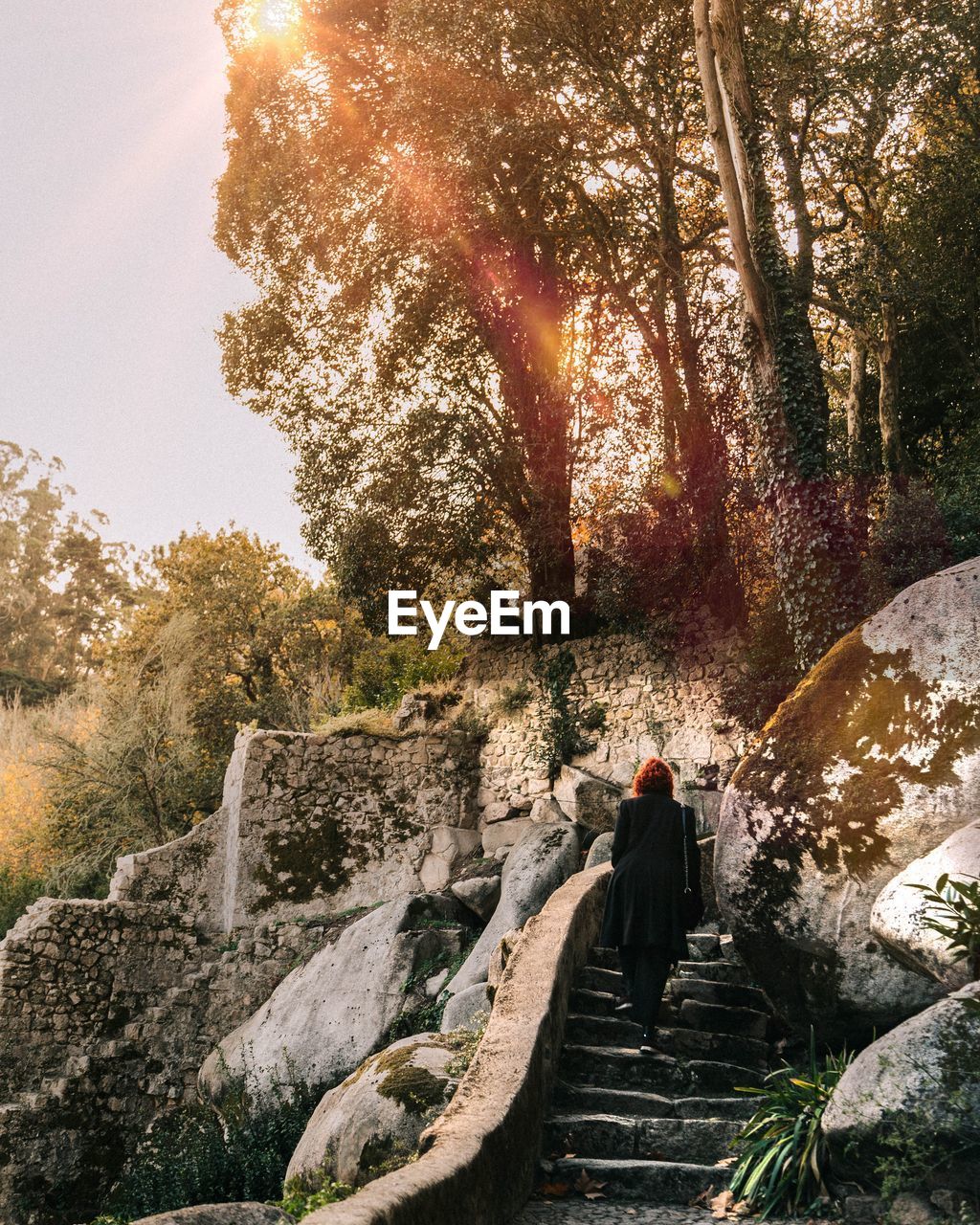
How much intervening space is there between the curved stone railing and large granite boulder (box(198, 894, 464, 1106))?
3.90m

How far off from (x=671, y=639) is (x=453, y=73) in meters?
8.94

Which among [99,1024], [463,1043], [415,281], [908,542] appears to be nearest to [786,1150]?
[463,1043]

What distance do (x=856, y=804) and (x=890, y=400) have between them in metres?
10.5

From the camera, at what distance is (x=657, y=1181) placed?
5.03 m

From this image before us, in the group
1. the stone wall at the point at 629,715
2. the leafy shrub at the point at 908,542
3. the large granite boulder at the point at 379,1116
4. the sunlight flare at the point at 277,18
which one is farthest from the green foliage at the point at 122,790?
the leafy shrub at the point at 908,542

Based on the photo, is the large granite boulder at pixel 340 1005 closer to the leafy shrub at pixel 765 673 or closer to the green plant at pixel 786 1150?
the leafy shrub at pixel 765 673

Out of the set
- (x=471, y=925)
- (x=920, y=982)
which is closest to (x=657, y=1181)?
(x=920, y=982)

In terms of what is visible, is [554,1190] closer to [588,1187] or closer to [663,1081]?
[588,1187]

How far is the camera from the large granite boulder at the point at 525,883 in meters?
10.5

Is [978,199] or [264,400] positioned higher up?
[978,199]

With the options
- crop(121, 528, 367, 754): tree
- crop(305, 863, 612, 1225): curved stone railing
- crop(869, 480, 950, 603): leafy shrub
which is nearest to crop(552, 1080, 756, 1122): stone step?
crop(305, 863, 612, 1225): curved stone railing

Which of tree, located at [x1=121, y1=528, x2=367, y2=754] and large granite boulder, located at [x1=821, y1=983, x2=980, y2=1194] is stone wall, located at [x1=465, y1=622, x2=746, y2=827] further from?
large granite boulder, located at [x1=821, y1=983, x2=980, y2=1194]

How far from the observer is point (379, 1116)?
6469mm

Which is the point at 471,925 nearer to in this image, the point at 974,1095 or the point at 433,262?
the point at 974,1095
